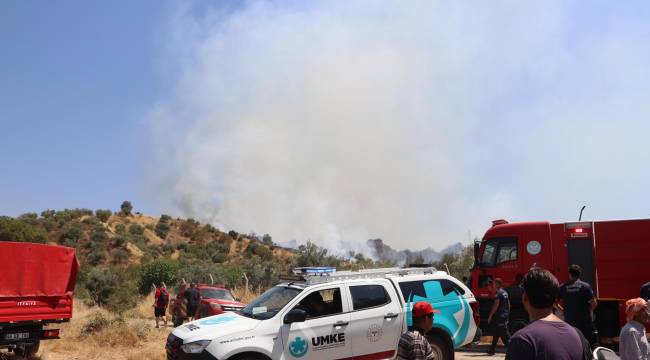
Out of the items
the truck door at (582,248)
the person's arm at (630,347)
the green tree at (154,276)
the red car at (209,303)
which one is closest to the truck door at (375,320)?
the person's arm at (630,347)

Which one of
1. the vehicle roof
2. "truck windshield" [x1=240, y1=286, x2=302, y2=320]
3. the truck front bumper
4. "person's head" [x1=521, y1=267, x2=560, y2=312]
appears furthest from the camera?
the vehicle roof

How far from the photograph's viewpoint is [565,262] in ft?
43.6

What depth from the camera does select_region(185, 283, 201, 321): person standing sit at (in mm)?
17391

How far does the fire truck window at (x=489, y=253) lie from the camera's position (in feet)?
46.3

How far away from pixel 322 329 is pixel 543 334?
5.58m

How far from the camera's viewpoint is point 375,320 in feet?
27.5

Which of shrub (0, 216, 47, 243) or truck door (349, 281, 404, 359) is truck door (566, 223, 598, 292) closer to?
truck door (349, 281, 404, 359)

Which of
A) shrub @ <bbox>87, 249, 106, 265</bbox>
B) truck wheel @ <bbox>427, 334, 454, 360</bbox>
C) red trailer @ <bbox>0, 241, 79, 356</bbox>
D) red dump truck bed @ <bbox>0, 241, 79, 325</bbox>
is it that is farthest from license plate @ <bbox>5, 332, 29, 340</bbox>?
shrub @ <bbox>87, 249, 106, 265</bbox>

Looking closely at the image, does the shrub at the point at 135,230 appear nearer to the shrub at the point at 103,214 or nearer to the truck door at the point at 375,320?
the shrub at the point at 103,214

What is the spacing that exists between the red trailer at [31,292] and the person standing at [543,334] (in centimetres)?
1105

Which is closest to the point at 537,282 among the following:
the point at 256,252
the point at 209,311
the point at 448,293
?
the point at 448,293

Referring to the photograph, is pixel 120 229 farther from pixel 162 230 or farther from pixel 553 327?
pixel 553 327

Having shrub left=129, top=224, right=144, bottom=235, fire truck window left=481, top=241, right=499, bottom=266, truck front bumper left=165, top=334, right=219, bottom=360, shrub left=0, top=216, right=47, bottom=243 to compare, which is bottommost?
truck front bumper left=165, top=334, right=219, bottom=360

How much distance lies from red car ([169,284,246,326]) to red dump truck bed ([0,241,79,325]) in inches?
221
